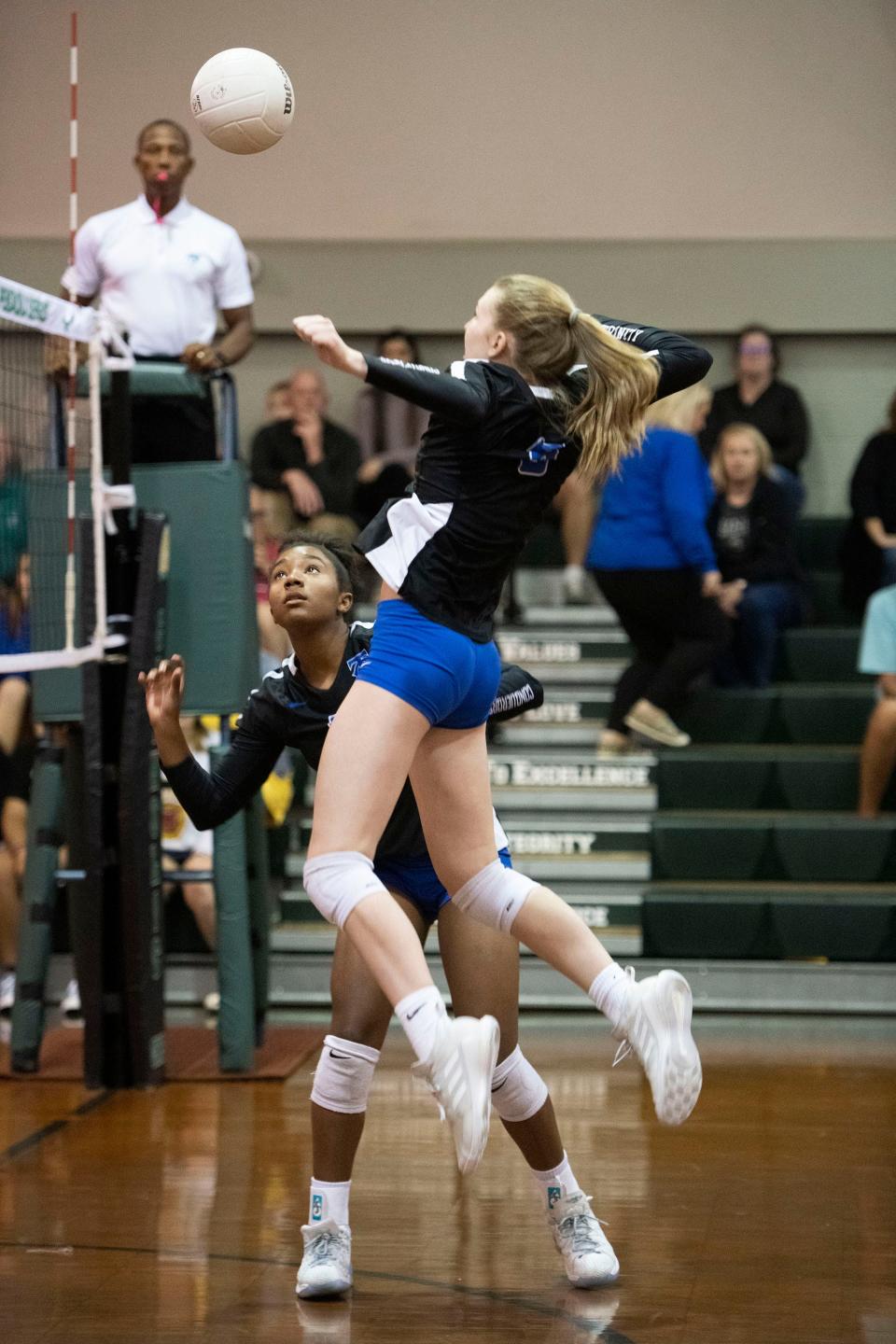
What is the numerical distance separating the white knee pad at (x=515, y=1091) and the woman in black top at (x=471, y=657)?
38 cm

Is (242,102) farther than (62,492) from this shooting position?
No

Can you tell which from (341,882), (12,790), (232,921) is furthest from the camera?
(12,790)

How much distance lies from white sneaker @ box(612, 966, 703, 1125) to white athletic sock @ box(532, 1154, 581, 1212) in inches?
20.7

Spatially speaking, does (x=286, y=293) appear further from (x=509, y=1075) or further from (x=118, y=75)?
(x=509, y=1075)

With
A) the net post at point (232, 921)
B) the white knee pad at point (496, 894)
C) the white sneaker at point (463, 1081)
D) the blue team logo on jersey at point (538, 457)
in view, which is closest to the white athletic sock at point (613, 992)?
the white knee pad at point (496, 894)

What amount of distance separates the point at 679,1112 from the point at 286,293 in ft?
26.7

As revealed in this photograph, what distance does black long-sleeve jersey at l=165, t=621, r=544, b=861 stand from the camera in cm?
365

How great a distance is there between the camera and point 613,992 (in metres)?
3.33

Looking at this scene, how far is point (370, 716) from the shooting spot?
3184 millimetres

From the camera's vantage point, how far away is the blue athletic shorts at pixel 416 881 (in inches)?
152

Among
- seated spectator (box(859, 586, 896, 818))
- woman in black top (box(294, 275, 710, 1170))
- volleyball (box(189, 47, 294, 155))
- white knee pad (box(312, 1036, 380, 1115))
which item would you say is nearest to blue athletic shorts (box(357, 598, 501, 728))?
woman in black top (box(294, 275, 710, 1170))

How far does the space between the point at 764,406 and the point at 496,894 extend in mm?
6768

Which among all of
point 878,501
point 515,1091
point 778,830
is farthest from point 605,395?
point 878,501

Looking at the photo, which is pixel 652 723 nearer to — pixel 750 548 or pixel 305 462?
pixel 750 548
